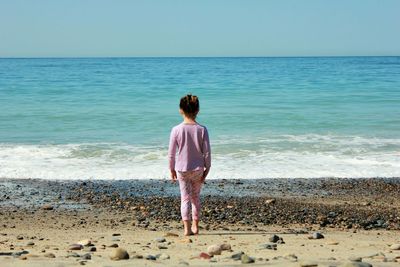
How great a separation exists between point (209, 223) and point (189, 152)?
1486 mm

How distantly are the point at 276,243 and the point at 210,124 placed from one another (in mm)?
14679

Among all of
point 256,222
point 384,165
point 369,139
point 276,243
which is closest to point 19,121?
point 369,139

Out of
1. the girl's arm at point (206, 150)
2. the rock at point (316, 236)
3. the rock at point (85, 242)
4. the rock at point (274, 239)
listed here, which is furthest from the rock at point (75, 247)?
the rock at point (316, 236)

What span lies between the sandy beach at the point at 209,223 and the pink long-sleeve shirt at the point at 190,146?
2.65 ft

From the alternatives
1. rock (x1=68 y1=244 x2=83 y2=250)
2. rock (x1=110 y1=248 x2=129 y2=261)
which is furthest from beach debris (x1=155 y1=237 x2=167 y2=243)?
rock (x1=110 y1=248 x2=129 y2=261)

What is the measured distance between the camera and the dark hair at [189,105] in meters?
7.23

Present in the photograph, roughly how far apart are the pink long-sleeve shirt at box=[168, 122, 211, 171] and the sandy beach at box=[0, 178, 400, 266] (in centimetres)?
81

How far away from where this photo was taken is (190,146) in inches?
289

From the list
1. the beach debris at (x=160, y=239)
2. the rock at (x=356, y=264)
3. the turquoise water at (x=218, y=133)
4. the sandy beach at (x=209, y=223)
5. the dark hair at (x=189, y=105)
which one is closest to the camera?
the rock at (x=356, y=264)

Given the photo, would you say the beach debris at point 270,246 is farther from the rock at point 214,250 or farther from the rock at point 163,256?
the rock at point 163,256

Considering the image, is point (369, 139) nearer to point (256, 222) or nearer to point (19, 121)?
point (256, 222)

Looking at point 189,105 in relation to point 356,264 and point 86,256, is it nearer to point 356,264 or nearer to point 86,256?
point 86,256

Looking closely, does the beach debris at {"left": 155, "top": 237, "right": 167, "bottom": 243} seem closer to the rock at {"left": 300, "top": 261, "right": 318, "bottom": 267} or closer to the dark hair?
the dark hair

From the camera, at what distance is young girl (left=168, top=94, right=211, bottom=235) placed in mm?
7297
